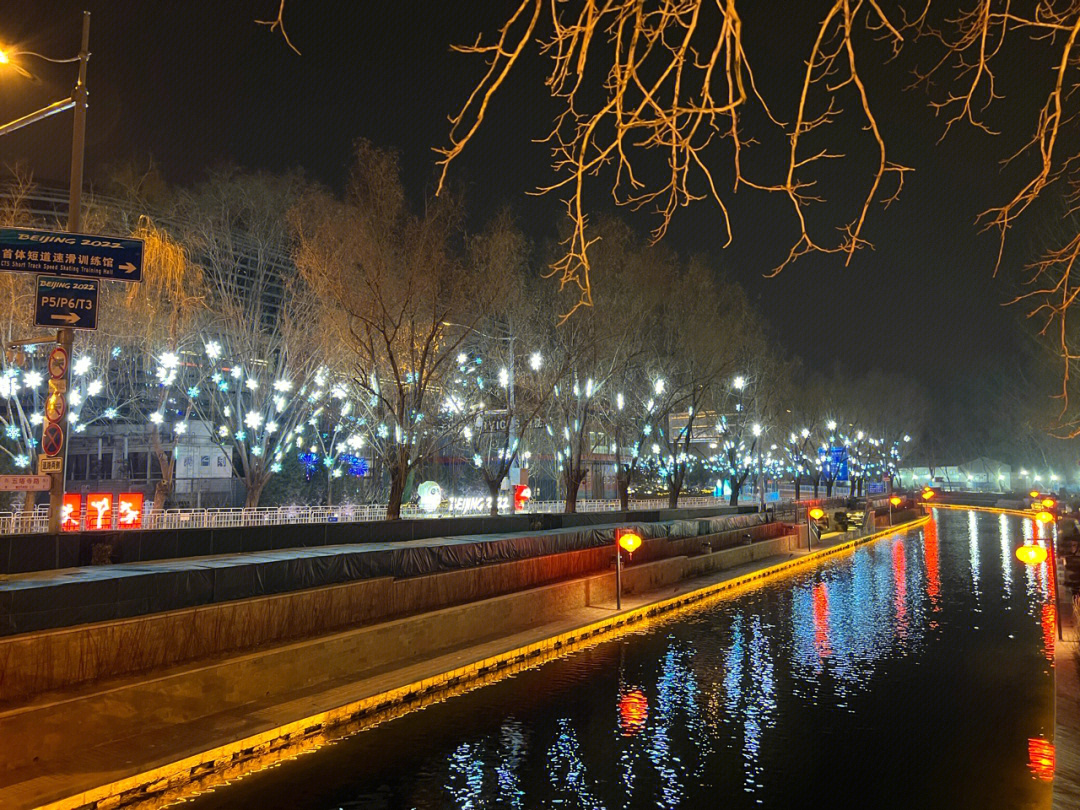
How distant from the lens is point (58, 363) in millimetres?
13328

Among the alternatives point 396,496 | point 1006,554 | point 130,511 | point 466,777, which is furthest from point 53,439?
point 1006,554

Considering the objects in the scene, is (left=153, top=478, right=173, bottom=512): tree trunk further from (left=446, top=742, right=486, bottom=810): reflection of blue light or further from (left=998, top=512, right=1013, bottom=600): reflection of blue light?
(left=998, top=512, right=1013, bottom=600): reflection of blue light

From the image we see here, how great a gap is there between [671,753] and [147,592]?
8424mm

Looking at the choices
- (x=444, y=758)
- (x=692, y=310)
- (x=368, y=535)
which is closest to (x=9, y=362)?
(x=368, y=535)

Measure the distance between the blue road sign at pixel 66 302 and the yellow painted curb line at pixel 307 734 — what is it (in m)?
7.11

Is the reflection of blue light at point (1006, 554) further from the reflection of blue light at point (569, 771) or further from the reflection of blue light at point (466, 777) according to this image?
the reflection of blue light at point (466, 777)

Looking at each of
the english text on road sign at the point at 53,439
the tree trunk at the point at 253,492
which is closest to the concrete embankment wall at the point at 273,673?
the english text on road sign at the point at 53,439

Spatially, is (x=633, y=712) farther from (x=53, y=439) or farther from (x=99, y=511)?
(x=99, y=511)

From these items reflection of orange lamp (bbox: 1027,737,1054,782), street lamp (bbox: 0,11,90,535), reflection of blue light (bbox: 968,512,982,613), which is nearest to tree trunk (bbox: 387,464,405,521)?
street lamp (bbox: 0,11,90,535)

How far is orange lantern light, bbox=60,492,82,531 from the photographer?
877 inches

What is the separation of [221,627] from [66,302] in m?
5.78

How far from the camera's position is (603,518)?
36.8m

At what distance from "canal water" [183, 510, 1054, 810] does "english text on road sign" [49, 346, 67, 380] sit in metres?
7.36

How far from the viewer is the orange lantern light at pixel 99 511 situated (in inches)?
914
